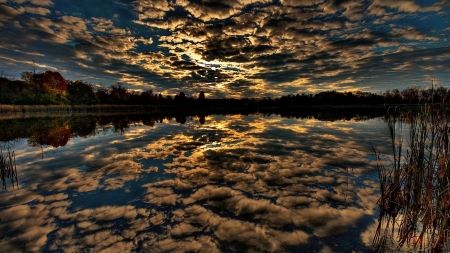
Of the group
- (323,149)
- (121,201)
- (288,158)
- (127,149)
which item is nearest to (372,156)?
(323,149)

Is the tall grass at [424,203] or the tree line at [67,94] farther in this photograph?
the tree line at [67,94]

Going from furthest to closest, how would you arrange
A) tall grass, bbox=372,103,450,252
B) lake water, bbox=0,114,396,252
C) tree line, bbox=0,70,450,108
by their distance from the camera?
tree line, bbox=0,70,450,108
lake water, bbox=0,114,396,252
tall grass, bbox=372,103,450,252

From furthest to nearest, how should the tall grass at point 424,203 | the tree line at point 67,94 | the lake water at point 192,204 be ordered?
the tree line at point 67,94, the lake water at point 192,204, the tall grass at point 424,203

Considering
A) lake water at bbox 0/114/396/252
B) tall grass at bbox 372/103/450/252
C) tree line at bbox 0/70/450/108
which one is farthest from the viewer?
tree line at bbox 0/70/450/108

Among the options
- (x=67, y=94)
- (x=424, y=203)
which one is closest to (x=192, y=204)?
(x=424, y=203)

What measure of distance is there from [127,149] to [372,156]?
58.3 ft

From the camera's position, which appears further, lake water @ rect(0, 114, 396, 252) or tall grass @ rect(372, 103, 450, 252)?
lake water @ rect(0, 114, 396, 252)

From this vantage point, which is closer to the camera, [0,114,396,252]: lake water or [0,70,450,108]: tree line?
[0,114,396,252]: lake water

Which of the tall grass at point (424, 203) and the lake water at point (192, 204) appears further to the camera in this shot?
the lake water at point (192, 204)

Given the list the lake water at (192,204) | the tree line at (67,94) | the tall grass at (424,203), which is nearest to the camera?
the tall grass at (424,203)

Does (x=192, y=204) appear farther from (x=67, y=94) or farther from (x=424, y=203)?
A: (x=67, y=94)

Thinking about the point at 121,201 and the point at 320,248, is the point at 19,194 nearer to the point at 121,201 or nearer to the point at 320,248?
the point at 121,201

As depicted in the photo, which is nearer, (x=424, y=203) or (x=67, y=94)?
(x=424, y=203)

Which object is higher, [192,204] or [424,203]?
[424,203]
